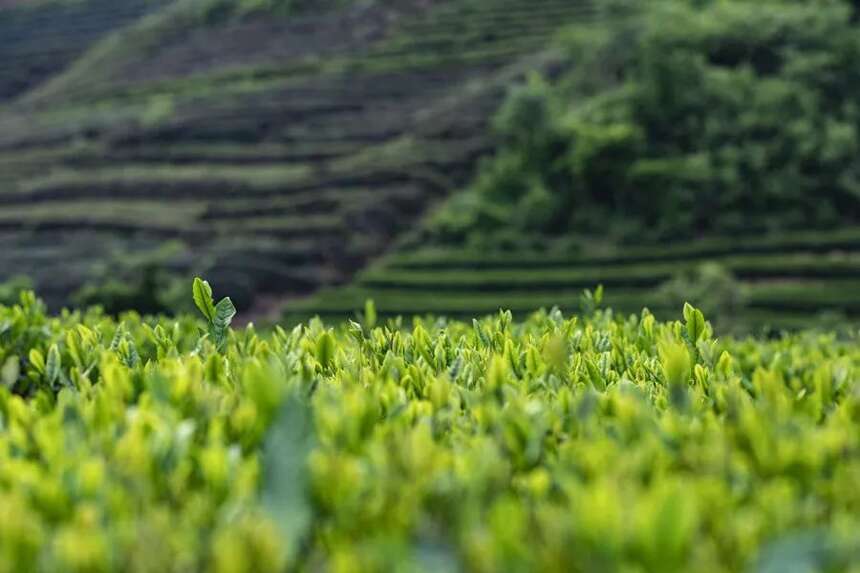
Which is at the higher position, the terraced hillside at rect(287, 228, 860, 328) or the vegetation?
the vegetation

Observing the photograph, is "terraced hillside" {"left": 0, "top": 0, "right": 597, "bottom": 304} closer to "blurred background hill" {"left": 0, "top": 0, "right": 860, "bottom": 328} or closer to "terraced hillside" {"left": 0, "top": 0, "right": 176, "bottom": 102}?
"blurred background hill" {"left": 0, "top": 0, "right": 860, "bottom": 328}

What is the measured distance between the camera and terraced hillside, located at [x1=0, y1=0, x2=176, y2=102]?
5681 cm

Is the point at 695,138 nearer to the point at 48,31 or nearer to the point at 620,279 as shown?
the point at 620,279

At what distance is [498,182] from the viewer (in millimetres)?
32688

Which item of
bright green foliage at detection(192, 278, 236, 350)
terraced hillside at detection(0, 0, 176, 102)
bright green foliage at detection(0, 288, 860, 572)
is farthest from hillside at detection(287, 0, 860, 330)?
terraced hillside at detection(0, 0, 176, 102)

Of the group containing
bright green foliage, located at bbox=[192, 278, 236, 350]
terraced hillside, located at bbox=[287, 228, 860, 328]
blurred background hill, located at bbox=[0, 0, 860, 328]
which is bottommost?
terraced hillside, located at bbox=[287, 228, 860, 328]

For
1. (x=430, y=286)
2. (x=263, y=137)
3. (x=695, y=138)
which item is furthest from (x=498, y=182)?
(x=263, y=137)

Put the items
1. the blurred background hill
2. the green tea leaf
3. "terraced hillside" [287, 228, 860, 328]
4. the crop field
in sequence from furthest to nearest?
the blurred background hill < "terraced hillside" [287, 228, 860, 328] < the green tea leaf < the crop field

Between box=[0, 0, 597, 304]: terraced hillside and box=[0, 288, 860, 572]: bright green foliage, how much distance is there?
89.1 ft

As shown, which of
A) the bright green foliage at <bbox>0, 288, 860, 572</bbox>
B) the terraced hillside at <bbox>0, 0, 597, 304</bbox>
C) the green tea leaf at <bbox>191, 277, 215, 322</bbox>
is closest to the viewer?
the bright green foliage at <bbox>0, 288, 860, 572</bbox>

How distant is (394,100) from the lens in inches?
1678

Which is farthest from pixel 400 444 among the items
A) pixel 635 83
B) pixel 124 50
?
pixel 124 50

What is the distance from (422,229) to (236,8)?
1300 inches

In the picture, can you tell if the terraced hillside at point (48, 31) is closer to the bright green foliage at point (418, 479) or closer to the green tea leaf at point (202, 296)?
the green tea leaf at point (202, 296)
